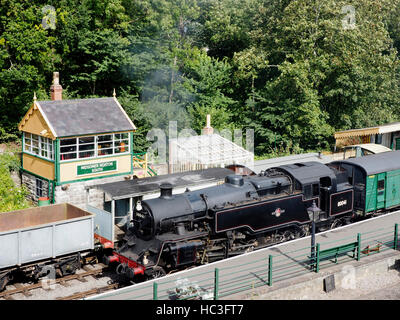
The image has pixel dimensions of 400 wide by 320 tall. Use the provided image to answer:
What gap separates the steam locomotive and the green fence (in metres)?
0.87

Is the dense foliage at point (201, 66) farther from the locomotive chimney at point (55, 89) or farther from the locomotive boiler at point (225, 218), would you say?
the locomotive boiler at point (225, 218)

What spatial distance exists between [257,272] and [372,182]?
7.36 metres

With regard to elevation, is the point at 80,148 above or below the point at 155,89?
below

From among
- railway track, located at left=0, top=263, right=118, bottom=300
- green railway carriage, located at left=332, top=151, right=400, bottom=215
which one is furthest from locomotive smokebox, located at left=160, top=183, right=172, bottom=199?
green railway carriage, located at left=332, top=151, right=400, bottom=215

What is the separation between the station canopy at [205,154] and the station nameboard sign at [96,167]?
310 cm

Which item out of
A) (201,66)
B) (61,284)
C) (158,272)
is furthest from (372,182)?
(201,66)

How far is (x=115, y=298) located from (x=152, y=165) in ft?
37.8

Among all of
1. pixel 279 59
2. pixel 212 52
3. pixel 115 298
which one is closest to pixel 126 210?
pixel 115 298

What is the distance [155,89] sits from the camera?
28.9 meters

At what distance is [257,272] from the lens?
13.8 m

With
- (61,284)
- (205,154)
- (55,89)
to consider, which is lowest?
(61,284)

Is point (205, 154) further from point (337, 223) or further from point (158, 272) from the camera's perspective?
point (158, 272)

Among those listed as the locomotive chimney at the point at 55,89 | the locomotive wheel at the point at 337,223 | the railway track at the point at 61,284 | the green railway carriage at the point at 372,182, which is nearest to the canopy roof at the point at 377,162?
the green railway carriage at the point at 372,182
